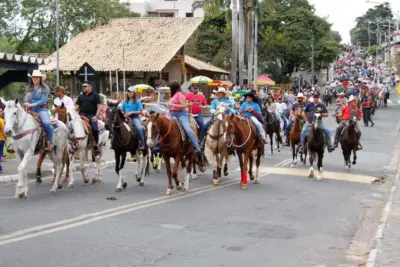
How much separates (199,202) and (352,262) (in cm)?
470

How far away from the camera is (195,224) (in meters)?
10.8

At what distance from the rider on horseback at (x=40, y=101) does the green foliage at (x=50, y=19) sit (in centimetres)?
3579

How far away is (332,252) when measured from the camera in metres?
9.43

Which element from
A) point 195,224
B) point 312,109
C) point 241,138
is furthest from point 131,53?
point 195,224

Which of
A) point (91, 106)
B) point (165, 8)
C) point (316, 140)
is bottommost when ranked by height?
point (316, 140)

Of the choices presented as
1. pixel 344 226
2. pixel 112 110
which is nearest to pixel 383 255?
pixel 344 226

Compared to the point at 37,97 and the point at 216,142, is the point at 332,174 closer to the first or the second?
the point at 216,142

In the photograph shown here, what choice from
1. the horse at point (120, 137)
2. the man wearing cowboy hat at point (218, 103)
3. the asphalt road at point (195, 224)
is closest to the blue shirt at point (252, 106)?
the man wearing cowboy hat at point (218, 103)

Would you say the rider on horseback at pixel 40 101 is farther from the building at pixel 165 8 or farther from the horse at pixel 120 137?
the building at pixel 165 8

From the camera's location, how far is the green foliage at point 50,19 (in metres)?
48.4

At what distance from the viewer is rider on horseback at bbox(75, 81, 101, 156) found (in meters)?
15.5

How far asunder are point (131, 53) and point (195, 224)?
36.2 meters

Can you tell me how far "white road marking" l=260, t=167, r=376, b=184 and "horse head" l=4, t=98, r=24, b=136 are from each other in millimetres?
8580

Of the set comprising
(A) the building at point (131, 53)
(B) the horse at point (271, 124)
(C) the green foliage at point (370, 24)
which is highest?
(C) the green foliage at point (370, 24)
